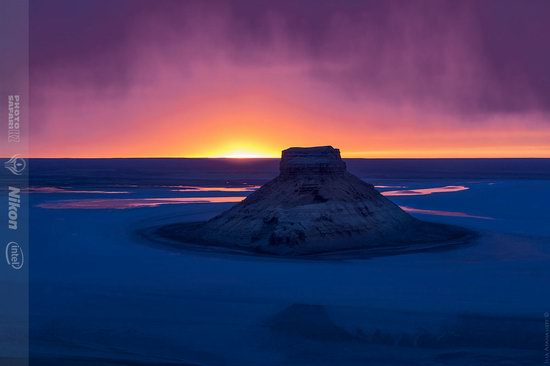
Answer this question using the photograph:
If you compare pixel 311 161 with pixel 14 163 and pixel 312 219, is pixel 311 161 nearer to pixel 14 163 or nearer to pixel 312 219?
pixel 312 219

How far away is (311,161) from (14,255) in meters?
16.0

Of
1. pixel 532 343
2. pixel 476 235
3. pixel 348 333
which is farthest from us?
pixel 476 235

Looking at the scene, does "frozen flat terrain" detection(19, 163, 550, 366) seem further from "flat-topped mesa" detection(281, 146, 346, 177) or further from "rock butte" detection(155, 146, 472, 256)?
"flat-topped mesa" detection(281, 146, 346, 177)

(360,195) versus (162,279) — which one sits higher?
(360,195)

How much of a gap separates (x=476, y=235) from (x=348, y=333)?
20349 mm

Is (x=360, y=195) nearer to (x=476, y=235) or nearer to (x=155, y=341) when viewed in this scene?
(x=476, y=235)

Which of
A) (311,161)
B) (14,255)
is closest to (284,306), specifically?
(311,161)

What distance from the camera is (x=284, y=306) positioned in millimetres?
18922

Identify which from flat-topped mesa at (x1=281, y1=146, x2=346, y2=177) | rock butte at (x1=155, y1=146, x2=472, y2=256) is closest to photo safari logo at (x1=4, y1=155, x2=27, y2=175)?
rock butte at (x1=155, y1=146, x2=472, y2=256)

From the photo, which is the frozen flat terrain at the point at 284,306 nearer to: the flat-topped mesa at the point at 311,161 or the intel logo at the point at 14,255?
the intel logo at the point at 14,255

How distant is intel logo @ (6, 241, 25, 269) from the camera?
27155 mm

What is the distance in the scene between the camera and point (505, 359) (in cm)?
1401

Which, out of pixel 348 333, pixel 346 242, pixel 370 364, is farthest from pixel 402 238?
pixel 370 364

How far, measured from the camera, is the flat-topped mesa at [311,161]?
104 ft
